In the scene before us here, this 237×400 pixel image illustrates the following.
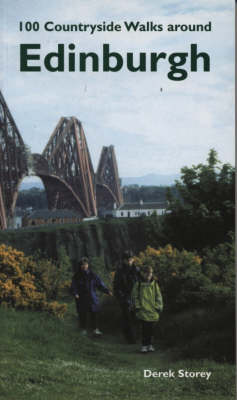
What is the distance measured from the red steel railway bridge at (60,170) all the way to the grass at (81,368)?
109ft

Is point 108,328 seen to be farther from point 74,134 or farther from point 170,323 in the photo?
point 74,134

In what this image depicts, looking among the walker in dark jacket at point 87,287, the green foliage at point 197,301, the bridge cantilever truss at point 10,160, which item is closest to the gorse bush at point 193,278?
the green foliage at point 197,301

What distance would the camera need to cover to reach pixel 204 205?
622 inches

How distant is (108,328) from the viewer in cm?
1180

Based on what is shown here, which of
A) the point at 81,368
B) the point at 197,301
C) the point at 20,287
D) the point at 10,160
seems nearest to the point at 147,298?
the point at 81,368

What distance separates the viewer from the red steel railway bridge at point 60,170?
4675 cm

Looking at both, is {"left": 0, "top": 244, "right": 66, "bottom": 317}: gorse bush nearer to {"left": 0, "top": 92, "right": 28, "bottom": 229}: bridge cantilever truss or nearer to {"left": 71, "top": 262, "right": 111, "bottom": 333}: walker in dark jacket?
{"left": 71, "top": 262, "right": 111, "bottom": 333}: walker in dark jacket

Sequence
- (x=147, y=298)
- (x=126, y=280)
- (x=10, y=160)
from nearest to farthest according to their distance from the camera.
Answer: (x=147, y=298) < (x=126, y=280) < (x=10, y=160)

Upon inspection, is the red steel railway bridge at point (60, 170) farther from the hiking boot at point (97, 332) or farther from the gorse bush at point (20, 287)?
the hiking boot at point (97, 332)

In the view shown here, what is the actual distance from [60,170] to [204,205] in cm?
4635

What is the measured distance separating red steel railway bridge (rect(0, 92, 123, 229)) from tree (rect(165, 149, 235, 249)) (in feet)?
92.2

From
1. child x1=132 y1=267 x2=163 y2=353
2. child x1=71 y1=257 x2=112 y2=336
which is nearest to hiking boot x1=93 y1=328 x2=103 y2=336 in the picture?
child x1=71 y1=257 x2=112 y2=336

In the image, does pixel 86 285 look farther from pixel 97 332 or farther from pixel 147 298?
pixel 147 298

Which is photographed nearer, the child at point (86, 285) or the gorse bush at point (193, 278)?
the child at point (86, 285)
